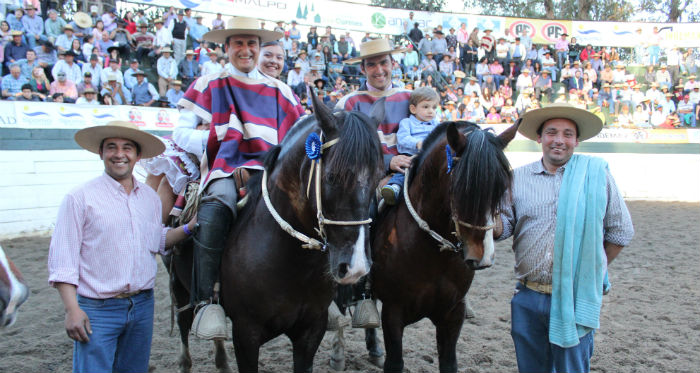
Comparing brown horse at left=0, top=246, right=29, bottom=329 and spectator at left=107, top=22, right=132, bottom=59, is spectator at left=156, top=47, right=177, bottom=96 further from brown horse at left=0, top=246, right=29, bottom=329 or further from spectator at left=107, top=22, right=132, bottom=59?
brown horse at left=0, top=246, right=29, bottom=329

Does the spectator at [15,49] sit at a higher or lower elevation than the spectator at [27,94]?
higher

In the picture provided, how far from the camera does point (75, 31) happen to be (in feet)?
43.1

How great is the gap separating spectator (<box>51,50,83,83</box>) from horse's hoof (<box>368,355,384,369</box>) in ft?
33.0

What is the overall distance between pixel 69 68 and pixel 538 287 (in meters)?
11.7

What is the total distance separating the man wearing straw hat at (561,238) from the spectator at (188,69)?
1276 centimetres

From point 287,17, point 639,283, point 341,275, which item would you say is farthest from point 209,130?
point 287,17

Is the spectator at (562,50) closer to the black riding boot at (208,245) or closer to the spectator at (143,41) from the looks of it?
the spectator at (143,41)

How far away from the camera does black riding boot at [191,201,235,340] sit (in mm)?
2942

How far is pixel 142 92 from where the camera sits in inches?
471

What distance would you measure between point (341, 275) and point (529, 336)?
1224 millimetres

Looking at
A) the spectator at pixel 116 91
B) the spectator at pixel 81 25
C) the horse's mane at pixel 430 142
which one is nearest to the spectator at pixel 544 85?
the spectator at pixel 116 91

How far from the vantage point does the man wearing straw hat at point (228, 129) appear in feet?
9.82

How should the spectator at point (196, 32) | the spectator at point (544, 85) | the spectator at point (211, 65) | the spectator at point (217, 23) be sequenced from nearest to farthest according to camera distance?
the spectator at point (211, 65) → the spectator at point (196, 32) → the spectator at point (217, 23) → the spectator at point (544, 85)

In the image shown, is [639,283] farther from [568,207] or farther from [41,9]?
[41,9]
